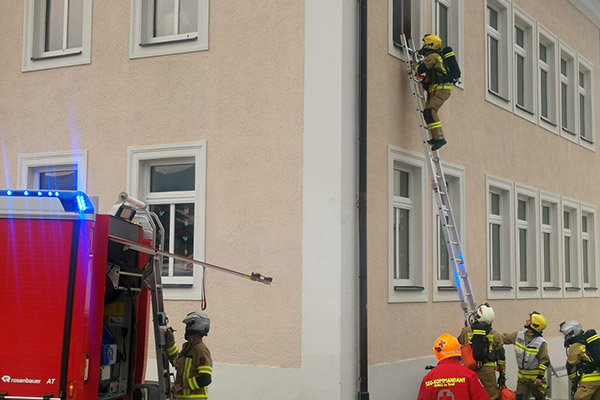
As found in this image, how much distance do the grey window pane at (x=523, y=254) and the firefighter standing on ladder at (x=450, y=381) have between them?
10.2 meters

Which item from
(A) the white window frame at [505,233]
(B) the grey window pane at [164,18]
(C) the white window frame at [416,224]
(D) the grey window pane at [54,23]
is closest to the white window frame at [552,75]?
(A) the white window frame at [505,233]

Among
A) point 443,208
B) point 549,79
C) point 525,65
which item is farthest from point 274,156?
point 549,79

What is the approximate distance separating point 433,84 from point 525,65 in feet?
18.6

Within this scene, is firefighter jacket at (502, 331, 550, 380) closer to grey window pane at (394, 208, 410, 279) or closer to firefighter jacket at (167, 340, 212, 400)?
grey window pane at (394, 208, 410, 279)

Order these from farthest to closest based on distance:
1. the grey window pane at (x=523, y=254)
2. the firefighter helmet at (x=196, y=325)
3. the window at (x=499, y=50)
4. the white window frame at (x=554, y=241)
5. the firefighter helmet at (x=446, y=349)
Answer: the white window frame at (x=554, y=241), the grey window pane at (x=523, y=254), the window at (x=499, y=50), the firefighter helmet at (x=196, y=325), the firefighter helmet at (x=446, y=349)

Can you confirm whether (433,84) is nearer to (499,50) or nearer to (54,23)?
(499,50)

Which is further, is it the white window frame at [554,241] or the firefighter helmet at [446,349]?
the white window frame at [554,241]

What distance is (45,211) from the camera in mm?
6770

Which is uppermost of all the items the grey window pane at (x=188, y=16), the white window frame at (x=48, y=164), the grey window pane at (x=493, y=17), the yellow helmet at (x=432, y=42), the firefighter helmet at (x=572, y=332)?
the grey window pane at (x=493, y=17)

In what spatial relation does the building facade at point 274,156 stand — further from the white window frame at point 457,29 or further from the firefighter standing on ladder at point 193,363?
the firefighter standing on ladder at point 193,363

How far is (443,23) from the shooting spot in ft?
46.8

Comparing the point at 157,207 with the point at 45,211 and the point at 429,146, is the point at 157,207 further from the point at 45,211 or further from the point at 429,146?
the point at 45,211

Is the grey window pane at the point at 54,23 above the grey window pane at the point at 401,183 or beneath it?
above

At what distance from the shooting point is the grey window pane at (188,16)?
12278 mm
